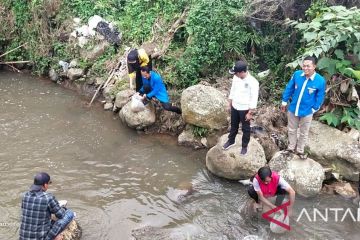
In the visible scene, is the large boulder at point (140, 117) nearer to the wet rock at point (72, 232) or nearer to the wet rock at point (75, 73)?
the wet rock at point (75, 73)

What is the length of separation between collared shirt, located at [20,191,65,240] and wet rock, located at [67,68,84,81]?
6.65 m

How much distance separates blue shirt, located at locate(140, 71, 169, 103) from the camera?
914 centimetres

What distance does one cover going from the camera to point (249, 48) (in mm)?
10266

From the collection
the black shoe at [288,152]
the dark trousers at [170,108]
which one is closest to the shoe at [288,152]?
the black shoe at [288,152]

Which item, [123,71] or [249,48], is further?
[123,71]

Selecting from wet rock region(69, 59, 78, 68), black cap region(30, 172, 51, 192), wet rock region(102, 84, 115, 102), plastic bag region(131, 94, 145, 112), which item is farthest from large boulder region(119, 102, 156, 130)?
black cap region(30, 172, 51, 192)

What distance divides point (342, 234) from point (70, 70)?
8415mm

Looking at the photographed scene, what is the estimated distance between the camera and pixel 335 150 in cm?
804

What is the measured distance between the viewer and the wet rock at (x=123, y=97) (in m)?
10.3

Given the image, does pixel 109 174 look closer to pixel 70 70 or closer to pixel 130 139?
pixel 130 139

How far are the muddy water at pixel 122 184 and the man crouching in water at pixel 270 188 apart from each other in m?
0.53

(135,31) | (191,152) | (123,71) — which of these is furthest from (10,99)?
(191,152)

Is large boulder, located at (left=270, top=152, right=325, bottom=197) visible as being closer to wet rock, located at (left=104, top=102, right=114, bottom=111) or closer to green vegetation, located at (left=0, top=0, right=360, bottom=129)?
green vegetation, located at (left=0, top=0, right=360, bottom=129)

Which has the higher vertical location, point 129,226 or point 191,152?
point 191,152
